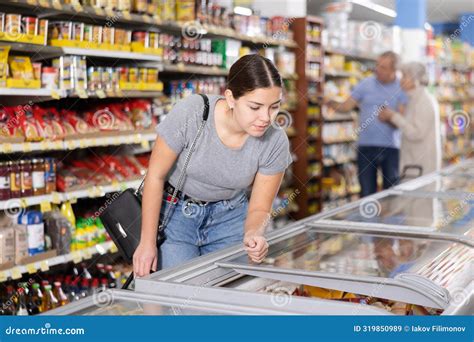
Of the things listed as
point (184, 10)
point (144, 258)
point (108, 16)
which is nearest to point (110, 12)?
point (108, 16)

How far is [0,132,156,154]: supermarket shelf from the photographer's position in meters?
3.60

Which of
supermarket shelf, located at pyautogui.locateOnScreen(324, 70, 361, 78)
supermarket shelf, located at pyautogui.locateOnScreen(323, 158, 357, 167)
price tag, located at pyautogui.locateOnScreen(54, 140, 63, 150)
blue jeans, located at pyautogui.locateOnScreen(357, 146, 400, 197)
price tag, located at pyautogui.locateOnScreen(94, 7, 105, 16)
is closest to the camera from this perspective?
price tag, located at pyautogui.locateOnScreen(54, 140, 63, 150)

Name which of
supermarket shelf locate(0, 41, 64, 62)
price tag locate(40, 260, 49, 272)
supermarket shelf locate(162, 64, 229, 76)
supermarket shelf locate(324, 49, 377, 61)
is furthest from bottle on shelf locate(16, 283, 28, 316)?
supermarket shelf locate(324, 49, 377, 61)

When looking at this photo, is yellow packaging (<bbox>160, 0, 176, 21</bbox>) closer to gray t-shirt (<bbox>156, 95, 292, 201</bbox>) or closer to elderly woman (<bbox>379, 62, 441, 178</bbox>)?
elderly woman (<bbox>379, 62, 441, 178</bbox>)

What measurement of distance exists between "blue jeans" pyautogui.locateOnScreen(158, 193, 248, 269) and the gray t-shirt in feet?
0.41

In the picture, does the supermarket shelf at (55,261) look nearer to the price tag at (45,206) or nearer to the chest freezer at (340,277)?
the price tag at (45,206)

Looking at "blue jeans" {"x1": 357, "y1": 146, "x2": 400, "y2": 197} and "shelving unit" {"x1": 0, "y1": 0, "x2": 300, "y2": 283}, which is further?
"blue jeans" {"x1": 357, "y1": 146, "x2": 400, "y2": 197}

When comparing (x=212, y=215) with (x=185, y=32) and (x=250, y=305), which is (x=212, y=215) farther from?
(x=185, y=32)

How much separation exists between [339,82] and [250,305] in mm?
7811

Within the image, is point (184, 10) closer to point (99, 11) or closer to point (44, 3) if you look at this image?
point (99, 11)

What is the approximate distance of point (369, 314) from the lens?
1.43 m

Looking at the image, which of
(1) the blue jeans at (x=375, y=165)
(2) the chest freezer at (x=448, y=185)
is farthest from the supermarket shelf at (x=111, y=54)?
(1) the blue jeans at (x=375, y=165)

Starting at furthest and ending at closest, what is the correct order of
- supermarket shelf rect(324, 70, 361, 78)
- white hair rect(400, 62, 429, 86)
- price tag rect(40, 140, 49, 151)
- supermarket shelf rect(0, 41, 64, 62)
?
supermarket shelf rect(324, 70, 361, 78)
white hair rect(400, 62, 429, 86)
price tag rect(40, 140, 49, 151)
supermarket shelf rect(0, 41, 64, 62)

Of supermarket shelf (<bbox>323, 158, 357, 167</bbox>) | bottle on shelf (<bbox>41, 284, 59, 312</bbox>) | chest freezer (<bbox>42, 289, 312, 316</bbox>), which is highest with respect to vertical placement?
chest freezer (<bbox>42, 289, 312, 316</bbox>)
